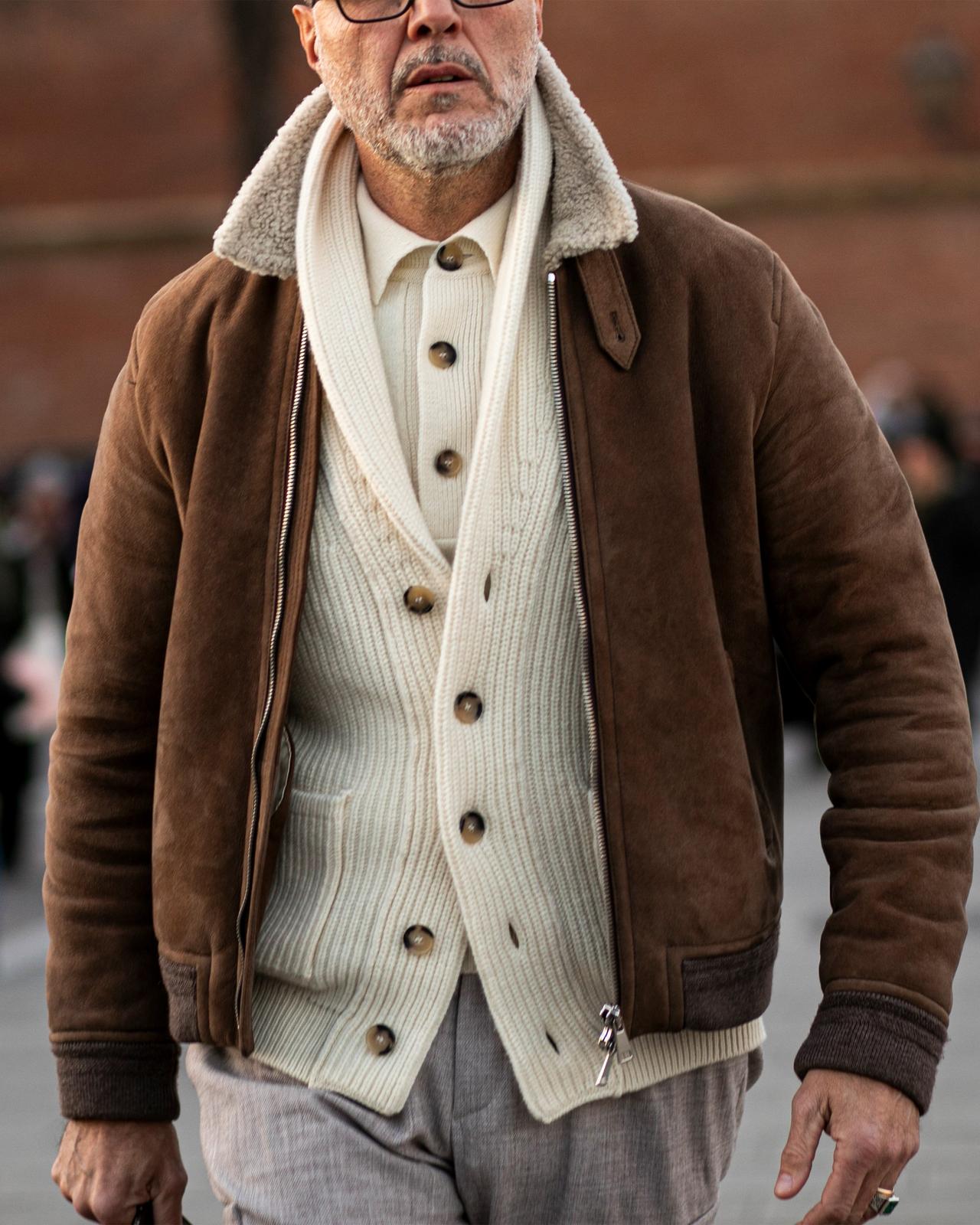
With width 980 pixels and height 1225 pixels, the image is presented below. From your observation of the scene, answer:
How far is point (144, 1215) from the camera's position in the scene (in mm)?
2506

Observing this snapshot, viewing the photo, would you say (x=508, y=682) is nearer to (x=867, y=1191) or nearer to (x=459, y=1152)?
(x=459, y=1152)

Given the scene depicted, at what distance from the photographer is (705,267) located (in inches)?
93.4

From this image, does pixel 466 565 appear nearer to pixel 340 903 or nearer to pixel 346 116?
pixel 340 903

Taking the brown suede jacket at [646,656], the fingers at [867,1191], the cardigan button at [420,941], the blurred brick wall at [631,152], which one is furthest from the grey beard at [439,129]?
the blurred brick wall at [631,152]

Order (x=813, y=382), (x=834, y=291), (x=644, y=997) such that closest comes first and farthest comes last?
1. (x=644, y=997)
2. (x=813, y=382)
3. (x=834, y=291)

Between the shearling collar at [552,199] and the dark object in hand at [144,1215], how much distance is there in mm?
1209

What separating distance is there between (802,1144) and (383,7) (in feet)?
4.80

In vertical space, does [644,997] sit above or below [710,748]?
below

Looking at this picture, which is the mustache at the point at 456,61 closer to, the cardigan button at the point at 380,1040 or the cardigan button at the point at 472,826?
the cardigan button at the point at 472,826

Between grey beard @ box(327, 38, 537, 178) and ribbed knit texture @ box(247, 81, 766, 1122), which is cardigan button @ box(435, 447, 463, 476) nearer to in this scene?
ribbed knit texture @ box(247, 81, 766, 1122)

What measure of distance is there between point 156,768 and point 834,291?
23.0 m

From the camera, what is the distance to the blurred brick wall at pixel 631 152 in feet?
80.2

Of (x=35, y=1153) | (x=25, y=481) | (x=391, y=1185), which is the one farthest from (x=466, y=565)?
(x=25, y=481)

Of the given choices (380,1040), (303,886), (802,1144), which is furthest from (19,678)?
(802,1144)
